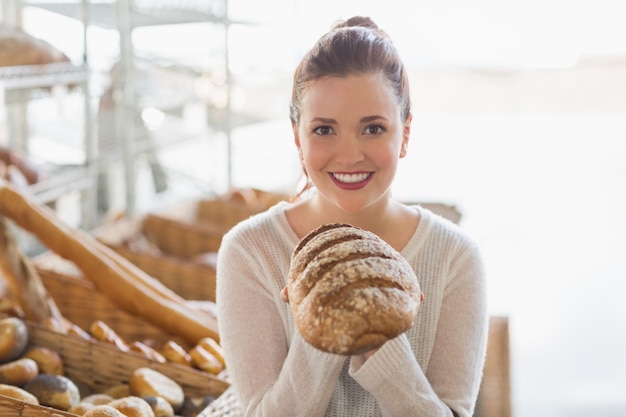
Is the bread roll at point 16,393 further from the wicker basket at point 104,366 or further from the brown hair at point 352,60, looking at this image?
the brown hair at point 352,60

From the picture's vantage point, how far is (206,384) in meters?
1.58

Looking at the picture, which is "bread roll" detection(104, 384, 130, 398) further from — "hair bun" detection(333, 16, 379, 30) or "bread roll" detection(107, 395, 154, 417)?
"hair bun" detection(333, 16, 379, 30)

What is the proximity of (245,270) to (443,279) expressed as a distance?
295mm

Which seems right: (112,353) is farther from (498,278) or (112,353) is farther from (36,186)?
(498,278)

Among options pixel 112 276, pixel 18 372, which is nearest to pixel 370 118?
pixel 18 372

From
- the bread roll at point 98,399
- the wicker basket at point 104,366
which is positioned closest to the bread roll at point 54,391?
the bread roll at point 98,399

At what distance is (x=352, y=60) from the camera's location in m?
1.01

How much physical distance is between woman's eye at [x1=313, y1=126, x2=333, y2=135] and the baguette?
A: 0.97 m

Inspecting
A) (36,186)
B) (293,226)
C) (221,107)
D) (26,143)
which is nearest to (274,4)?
(221,107)

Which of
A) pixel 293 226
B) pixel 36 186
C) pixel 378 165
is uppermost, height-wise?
pixel 378 165

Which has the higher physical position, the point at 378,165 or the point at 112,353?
the point at 378,165

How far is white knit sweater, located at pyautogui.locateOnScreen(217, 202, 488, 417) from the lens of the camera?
43.1 inches

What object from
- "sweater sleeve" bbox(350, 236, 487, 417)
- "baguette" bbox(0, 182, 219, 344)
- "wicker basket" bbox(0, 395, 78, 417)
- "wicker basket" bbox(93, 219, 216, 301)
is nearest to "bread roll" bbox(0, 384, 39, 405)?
"wicker basket" bbox(0, 395, 78, 417)

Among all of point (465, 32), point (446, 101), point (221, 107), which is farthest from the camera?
point (446, 101)
